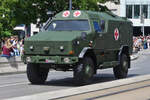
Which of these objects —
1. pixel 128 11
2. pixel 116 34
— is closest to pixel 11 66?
pixel 116 34

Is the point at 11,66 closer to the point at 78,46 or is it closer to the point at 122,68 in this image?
the point at 122,68

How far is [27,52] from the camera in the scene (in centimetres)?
1527

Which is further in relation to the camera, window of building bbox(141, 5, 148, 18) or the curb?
window of building bbox(141, 5, 148, 18)

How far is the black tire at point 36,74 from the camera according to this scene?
15.6 meters

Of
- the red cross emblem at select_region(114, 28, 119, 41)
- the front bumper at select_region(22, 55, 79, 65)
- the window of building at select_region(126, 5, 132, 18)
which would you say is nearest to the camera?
the front bumper at select_region(22, 55, 79, 65)

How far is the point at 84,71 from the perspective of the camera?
1491 cm

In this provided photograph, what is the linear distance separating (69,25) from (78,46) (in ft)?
4.47

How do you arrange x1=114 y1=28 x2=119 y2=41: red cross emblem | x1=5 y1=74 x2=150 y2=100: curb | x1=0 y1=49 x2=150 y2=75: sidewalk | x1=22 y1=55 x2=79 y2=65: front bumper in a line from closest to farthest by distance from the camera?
x1=5 y1=74 x2=150 y2=100: curb
x1=22 y1=55 x2=79 y2=65: front bumper
x1=114 y1=28 x2=119 y2=41: red cross emblem
x1=0 y1=49 x2=150 y2=75: sidewalk

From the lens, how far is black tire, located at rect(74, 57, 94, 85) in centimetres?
1480

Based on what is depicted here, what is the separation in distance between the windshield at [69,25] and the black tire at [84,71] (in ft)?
3.73

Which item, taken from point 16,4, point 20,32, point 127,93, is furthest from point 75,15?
point 20,32

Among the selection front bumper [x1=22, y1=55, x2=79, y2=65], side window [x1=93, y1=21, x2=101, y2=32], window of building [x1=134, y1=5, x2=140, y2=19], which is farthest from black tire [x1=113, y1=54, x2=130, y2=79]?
window of building [x1=134, y1=5, x2=140, y2=19]

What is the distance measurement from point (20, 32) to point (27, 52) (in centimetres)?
7051

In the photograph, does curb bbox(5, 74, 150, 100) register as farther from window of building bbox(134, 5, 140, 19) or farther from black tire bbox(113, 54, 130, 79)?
window of building bbox(134, 5, 140, 19)
